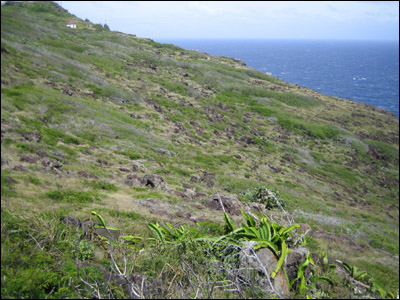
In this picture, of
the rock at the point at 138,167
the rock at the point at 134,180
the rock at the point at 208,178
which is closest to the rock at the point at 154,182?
the rock at the point at 134,180

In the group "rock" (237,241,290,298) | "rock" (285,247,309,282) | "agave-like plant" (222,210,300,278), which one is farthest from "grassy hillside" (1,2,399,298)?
"rock" (285,247,309,282)

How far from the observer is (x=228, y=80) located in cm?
5441

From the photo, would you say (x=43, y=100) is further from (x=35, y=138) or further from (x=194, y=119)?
(x=194, y=119)

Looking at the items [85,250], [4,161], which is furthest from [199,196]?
[85,250]

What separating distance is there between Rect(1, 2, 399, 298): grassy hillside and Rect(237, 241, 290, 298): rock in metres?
0.94

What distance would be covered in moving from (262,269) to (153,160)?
14.3 meters

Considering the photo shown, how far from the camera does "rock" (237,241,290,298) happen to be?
12.6ft

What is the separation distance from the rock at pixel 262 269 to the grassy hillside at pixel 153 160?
94 centimetres

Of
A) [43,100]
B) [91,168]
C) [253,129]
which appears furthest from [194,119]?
[91,168]

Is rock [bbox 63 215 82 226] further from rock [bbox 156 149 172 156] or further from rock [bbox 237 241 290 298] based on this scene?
rock [bbox 156 149 172 156]

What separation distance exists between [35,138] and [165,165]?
7.50 m

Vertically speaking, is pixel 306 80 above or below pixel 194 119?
above

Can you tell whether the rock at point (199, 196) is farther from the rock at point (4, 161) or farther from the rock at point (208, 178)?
the rock at point (4, 161)

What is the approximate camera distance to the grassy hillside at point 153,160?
4535 mm
